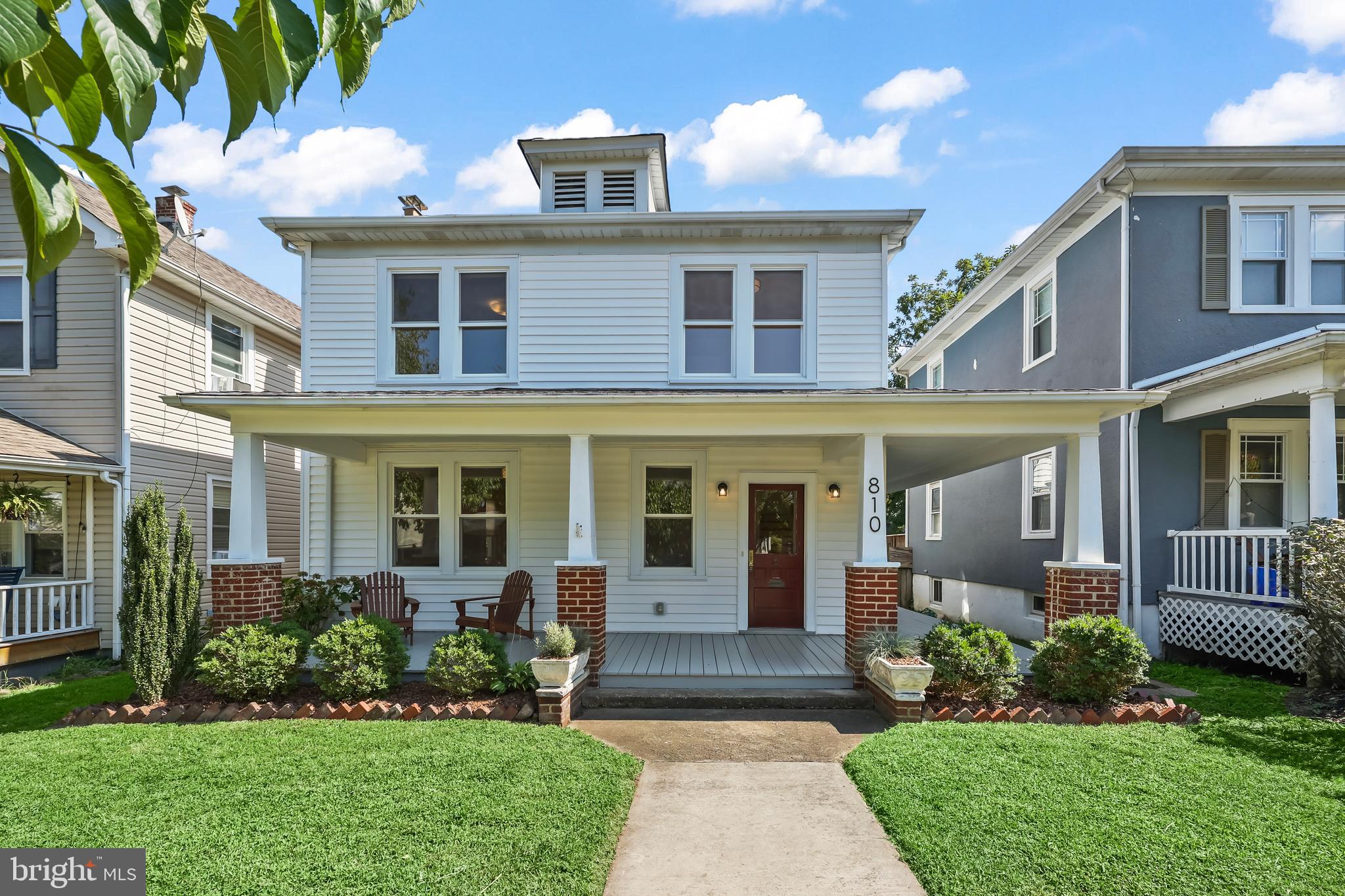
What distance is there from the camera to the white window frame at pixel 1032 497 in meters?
11.2

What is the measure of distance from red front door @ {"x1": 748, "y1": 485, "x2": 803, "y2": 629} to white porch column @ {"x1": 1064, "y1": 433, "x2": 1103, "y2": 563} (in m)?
3.41

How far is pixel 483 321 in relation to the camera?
942 centimetres

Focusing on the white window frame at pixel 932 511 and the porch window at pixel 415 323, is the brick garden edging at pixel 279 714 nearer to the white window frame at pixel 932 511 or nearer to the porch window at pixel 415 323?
the porch window at pixel 415 323

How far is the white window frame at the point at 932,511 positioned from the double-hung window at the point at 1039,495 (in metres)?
3.80

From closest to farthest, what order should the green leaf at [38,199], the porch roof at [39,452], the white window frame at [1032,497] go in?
the green leaf at [38,199] → the porch roof at [39,452] → the white window frame at [1032,497]

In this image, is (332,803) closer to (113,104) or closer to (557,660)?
(557,660)

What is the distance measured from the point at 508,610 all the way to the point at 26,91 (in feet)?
25.4

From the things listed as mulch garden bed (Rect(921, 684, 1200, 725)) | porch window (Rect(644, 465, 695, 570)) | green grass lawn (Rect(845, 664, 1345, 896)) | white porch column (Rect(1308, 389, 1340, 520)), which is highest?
white porch column (Rect(1308, 389, 1340, 520))

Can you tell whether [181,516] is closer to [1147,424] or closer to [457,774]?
[457,774]

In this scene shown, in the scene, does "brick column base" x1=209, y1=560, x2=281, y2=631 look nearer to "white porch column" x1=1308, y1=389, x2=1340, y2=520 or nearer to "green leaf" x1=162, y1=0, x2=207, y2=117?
"green leaf" x1=162, y1=0, x2=207, y2=117

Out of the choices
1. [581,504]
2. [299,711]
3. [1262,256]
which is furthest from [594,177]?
[1262,256]

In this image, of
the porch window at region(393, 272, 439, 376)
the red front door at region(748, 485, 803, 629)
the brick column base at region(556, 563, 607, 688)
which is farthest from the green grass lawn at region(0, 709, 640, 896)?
the porch window at region(393, 272, 439, 376)

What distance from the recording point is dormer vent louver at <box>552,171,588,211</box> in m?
10.2

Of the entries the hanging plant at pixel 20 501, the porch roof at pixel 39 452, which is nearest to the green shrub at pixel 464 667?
the porch roof at pixel 39 452
